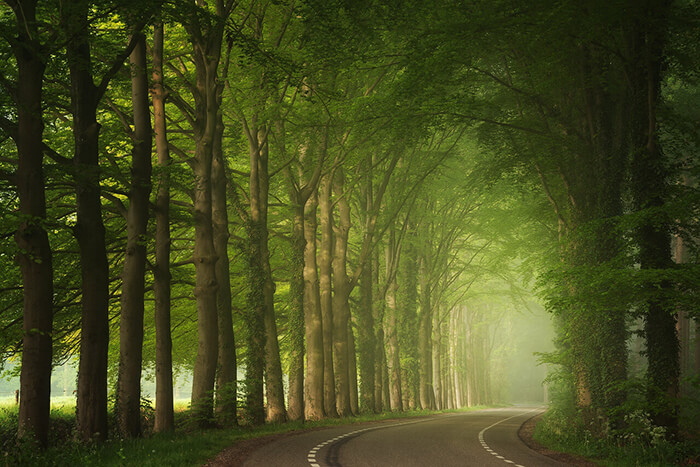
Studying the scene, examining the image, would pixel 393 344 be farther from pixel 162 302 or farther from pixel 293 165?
pixel 162 302

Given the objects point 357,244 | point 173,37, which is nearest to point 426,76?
point 173,37

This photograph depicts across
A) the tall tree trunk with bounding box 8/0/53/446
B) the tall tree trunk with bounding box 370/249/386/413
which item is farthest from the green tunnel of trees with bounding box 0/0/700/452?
the tall tree trunk with bounding box 370/249/386/413

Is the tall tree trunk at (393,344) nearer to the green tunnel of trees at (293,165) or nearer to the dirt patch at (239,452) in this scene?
the green tunnel of trees at (293,165)

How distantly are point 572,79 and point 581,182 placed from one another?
341cm

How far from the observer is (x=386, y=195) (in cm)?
3212

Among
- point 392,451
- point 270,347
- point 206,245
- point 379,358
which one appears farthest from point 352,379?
point 392,451

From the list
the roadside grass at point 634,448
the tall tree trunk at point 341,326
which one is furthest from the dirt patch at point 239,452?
the tall tree trunk at point 341,326

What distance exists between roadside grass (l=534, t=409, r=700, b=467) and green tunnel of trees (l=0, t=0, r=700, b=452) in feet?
→ 2.17

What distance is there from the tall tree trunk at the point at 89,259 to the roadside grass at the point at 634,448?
10.3 m

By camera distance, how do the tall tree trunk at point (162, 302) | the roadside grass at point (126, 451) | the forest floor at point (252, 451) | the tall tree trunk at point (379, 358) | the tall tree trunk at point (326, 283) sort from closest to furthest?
1. the roadside grass at point (126, 451)
2. the forest floor at point (252, 451)
3. the tall tree trunk at point (162, 302)
4. the tall tree trunk at point (326, 283)
5. the tall tree trunk at point (379, 358)

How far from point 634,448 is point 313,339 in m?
13.0

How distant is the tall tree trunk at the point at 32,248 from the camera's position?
1048 centimetres

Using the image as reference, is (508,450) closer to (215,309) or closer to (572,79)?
(215,309)

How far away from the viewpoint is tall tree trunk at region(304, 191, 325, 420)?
23.6 meters
